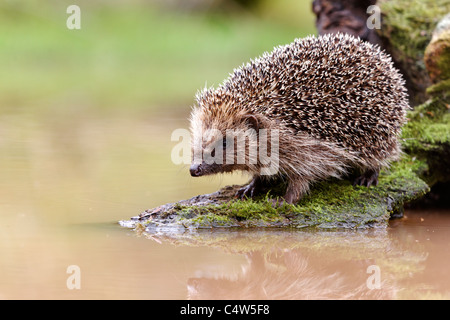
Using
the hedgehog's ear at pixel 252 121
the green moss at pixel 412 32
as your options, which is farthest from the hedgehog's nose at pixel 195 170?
the green moss at pixel 412 32

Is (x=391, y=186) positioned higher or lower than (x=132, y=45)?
lower

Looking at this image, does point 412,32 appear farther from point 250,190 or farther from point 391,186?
point 250,190

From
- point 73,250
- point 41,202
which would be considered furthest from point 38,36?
point 73,250

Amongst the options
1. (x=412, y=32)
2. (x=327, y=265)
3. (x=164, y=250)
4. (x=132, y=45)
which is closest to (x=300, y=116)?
(x=327, y=265)

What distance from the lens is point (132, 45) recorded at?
27.8 metres

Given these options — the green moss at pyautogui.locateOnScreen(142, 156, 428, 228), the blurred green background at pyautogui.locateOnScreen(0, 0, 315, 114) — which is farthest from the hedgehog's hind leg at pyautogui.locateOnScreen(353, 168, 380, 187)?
the blurred green background at pyautogui.locateOnScreen(0, 0, 315, 114)

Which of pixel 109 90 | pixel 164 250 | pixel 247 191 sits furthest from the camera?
pixel 109 90

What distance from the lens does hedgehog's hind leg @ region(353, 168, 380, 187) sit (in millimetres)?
8273

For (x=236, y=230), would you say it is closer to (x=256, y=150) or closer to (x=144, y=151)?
(x=256, y=150)

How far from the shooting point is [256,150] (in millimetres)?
7688

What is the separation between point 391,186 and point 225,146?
7.19 ft

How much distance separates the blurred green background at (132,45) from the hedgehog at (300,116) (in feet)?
30.6

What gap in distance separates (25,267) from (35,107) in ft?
34.5

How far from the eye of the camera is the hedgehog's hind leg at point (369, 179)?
8.27m
